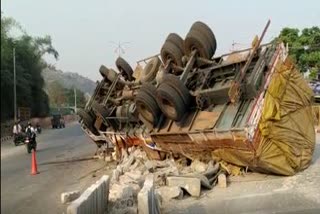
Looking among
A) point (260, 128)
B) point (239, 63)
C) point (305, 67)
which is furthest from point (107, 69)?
point (305, 67)

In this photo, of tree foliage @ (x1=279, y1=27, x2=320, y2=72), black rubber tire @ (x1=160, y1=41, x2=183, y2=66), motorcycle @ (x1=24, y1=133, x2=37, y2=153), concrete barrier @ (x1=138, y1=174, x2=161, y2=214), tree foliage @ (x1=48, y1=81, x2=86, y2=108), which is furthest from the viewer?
tree foliage @ (x1=48, y1=81, x2=86, y2=108)

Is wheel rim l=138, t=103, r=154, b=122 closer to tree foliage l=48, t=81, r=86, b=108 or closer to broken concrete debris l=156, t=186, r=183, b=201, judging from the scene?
broken concrete debris l=156, t=186, r=183, b=201

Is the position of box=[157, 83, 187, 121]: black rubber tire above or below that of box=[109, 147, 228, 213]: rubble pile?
above

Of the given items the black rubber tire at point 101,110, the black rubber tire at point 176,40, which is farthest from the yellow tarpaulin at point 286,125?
the black rubber tire at point 101,110

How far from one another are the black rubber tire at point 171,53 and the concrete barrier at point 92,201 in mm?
6048

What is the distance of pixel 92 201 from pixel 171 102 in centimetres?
485

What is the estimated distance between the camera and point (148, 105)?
11.9 m

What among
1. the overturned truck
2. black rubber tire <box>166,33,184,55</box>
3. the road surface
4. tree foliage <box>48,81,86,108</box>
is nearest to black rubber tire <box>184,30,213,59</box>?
the overturned truck

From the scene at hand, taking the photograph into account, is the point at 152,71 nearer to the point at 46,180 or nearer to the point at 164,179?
the point at 46,180

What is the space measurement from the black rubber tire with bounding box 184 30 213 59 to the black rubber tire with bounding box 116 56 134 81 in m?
5.61

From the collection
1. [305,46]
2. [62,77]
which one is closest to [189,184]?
[305,46]

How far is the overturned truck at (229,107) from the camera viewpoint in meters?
9.56

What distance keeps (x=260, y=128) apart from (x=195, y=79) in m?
3.25

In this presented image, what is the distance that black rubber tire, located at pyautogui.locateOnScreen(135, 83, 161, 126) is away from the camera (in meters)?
11.9
